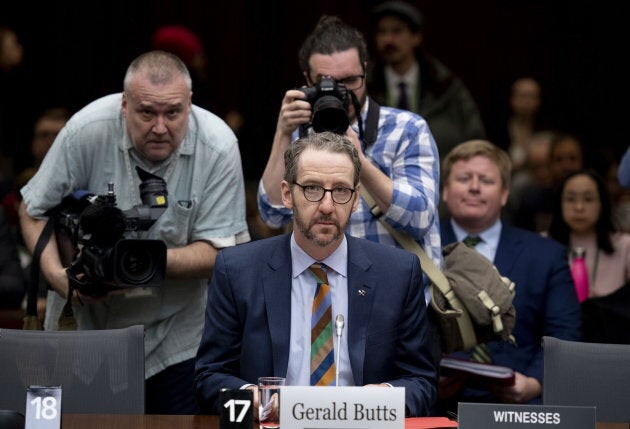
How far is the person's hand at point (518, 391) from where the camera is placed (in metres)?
5.22

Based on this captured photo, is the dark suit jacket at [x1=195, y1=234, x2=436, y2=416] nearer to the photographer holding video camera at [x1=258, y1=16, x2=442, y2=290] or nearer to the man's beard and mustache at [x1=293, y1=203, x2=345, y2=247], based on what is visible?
the man's beard and mustache at [x1=293, y1=203, x2=345, y2=247]

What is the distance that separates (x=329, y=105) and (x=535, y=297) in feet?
5.21

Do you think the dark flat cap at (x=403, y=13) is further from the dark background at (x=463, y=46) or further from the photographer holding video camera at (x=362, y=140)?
the dark background at (x=463, y=46)

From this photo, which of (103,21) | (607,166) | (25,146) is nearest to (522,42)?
(607,166)

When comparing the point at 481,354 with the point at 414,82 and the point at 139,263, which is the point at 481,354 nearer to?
the point at 139,263

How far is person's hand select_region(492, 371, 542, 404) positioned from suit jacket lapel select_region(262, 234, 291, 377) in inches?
59.1

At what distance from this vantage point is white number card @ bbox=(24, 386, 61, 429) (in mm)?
3311

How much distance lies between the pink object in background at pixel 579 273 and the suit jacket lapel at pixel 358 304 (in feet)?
7.40

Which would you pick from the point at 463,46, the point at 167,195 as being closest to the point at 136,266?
the point at 167,195

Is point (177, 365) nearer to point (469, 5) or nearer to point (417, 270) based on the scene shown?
point (417, 270)

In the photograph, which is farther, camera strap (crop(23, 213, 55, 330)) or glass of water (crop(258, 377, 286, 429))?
camera strap (crop(23, 213, 55, 330))

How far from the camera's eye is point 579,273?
241 inches

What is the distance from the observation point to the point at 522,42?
9.29 meters

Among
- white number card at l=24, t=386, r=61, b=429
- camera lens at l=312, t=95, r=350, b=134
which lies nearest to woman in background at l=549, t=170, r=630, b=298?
camera lens at l=312, t=95, r=350, b=134
